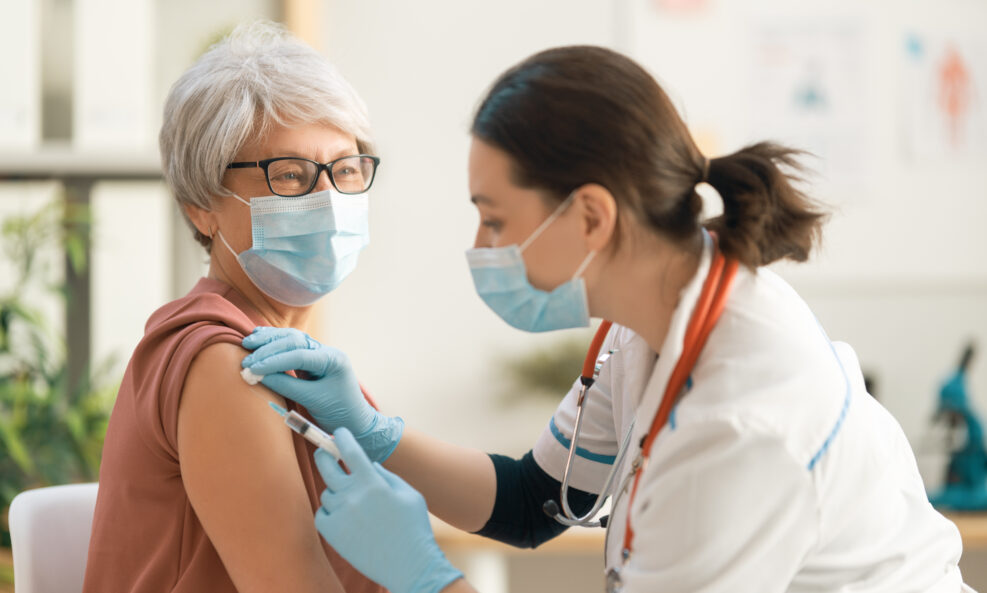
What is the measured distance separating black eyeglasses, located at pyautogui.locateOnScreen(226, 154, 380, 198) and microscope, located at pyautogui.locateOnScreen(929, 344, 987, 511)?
7.78 ft

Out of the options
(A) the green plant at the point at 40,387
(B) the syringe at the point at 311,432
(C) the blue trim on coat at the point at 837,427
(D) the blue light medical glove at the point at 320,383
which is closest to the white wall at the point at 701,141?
(A) the green plant at the point at 40,387

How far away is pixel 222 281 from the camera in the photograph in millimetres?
1390

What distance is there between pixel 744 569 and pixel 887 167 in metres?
2.73

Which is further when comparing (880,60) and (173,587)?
(880,60)

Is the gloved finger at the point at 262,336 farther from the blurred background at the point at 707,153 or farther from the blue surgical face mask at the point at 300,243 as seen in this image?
the blurred background at the point at 707,153

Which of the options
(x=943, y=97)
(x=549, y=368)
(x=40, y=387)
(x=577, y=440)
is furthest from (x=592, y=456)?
(x=943, y=97)

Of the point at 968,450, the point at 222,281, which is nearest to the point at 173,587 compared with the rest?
the point at 222,281

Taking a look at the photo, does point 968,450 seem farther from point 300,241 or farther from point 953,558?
point 300,241

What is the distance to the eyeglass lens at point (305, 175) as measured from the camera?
133cm

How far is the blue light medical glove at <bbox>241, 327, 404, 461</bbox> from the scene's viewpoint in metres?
1.20

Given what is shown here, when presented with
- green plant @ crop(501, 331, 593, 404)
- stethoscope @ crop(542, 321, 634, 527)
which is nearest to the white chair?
stethoscope @ crop(542, 321, 634, 527)

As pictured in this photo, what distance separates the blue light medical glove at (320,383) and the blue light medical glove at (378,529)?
0.47 ft

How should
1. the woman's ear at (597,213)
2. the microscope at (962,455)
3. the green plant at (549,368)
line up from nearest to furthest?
the woman's ear at (597,213) → the microscope at (962,455) → the green plant at (549,368)

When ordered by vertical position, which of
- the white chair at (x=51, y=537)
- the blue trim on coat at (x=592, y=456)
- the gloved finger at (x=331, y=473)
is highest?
the gloved finger at (x=331, y=473)
